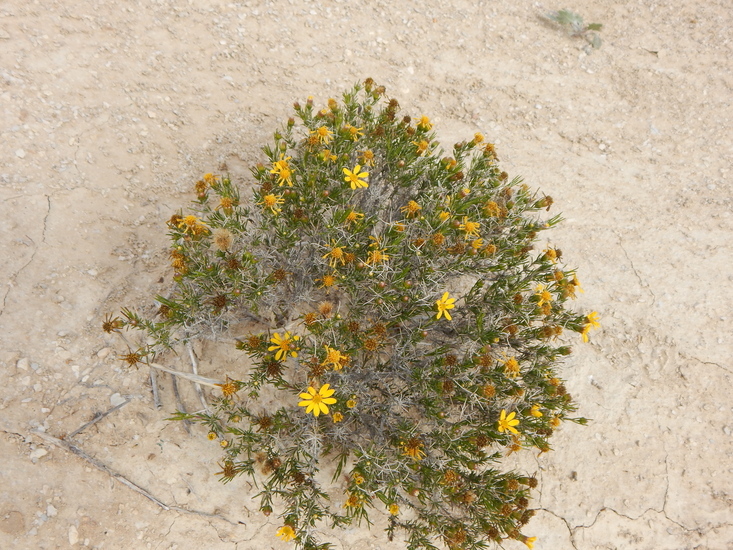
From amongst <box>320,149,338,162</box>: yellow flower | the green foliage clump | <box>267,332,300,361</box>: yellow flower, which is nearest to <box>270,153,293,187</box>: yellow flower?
<box>320,149,338,162</box>: yellow flower

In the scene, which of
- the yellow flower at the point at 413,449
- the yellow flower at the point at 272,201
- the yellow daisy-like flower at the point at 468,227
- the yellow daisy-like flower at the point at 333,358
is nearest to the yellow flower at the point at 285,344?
the yellow daisy-like flower at the point at 333,358

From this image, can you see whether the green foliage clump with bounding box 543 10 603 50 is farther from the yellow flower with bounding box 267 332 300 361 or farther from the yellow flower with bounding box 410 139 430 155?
the yellow flower with bounding box 267 332 300 361

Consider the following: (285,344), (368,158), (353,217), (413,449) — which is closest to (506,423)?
(413,449)

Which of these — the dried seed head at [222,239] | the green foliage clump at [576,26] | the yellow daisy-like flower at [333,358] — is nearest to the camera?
the yellow daisy-like flower at [333,358]

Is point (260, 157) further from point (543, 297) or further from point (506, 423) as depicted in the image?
point (506, 423)

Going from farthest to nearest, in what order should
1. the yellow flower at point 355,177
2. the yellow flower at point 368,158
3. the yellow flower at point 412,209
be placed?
the yellow flower at point 368,158
the yellow flower at point 412,209
the yellow flower at point 355,177

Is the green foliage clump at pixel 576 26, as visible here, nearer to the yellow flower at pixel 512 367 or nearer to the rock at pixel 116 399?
the yellow flower at pixel 512 367
